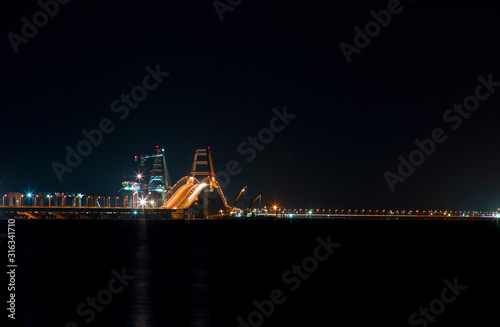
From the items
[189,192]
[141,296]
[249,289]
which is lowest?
Result: [249,289]

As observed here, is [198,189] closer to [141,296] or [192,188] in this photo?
[192,188]

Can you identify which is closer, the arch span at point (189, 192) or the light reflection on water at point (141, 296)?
the light reflection on water at point (141, 296)

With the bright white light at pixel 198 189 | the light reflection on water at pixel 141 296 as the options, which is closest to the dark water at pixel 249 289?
the light reflection on water at pixel 141 296

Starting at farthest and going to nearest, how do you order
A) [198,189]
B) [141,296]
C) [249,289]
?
[198,189] < [249,289] < [141,296]

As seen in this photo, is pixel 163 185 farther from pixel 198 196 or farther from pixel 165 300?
pixel 165 300

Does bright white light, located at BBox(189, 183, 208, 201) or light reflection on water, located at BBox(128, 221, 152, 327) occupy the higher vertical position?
bright white light, located at BBox(189, 183, 208, 201)

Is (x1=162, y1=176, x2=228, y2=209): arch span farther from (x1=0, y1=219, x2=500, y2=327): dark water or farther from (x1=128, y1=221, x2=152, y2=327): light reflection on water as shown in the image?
(x1=128, y1=221, x2=152, y2=327): light reflection on water

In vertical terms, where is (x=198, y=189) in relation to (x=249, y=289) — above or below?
above

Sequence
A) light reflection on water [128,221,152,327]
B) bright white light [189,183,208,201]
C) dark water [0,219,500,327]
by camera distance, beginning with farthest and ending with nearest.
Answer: bright white light [189,183,208,201] < dark water [0,219,500,327] < light reflection on water [128,221,152,327]

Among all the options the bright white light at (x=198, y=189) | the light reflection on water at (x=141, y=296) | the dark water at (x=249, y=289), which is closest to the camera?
the light reflection on water at (x=141, y=296)

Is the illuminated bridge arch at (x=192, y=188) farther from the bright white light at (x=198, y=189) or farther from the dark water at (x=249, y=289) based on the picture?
the dark water at (x=249, y=289)

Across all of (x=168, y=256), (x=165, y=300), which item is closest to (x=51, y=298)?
(x=165, y=300)

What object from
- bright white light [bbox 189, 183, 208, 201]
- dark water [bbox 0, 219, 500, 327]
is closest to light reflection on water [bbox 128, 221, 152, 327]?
dark water [bbox 0, 219, 500, 327]

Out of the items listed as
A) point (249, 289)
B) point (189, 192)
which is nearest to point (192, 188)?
point (189, 192)
